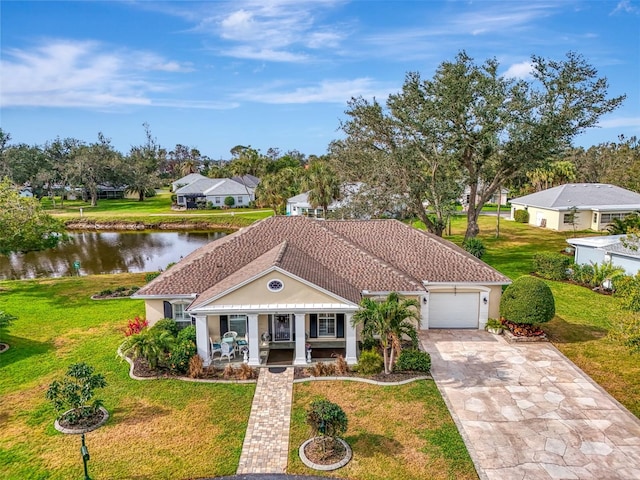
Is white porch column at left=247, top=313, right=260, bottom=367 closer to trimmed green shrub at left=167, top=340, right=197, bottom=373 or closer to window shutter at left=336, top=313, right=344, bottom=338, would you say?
trimmed green shrub at left=167, top=340, right=197, bottom=373

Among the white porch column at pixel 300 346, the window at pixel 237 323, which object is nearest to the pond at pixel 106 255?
the window at pixel 237 323

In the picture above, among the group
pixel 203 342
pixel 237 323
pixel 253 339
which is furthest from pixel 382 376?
pixel 203 342

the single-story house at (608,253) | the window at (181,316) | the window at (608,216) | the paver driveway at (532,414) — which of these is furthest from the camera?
the window at (608,216)

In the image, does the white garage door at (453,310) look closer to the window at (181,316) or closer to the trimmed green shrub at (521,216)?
the window at (181,316)

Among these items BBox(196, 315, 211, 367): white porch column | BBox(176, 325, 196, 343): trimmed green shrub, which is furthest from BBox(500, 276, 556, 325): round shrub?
BBox(176, 325, 196, 343): trimmed green shrub

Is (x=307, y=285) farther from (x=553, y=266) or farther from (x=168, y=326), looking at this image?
(x=553, y=266)
